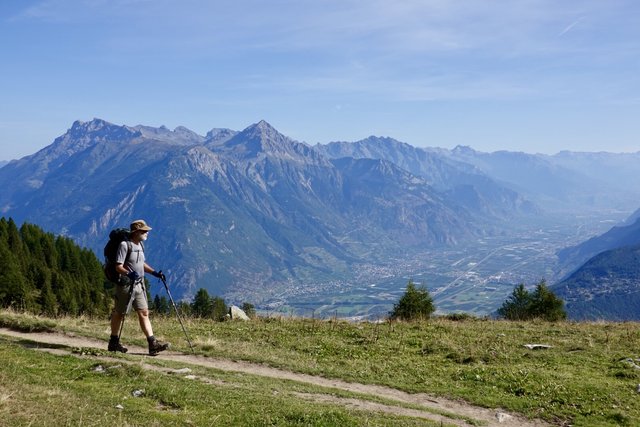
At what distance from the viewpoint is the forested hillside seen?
212ft

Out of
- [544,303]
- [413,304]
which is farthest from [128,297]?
[544,303]

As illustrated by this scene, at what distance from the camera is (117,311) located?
51.7 ft

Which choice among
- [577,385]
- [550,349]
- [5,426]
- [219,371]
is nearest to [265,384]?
[219,371]

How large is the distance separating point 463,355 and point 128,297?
505 inches

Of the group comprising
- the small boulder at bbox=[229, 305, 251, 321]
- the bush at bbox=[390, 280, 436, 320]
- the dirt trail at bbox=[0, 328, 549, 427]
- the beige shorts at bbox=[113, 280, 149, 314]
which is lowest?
the dirt trail at bbox=[0, 328, 549, 427]

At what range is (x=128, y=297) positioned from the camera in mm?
15438

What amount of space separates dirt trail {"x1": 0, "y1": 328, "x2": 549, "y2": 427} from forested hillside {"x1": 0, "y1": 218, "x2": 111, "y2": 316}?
48048mm

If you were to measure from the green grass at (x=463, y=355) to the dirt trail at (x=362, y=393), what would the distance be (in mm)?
404

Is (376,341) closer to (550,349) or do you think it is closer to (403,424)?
(550,349)

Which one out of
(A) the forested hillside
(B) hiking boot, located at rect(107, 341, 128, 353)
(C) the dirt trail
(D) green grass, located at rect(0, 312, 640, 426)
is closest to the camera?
(C) the dirt trail

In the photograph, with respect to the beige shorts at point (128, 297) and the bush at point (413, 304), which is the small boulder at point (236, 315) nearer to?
the beige shorts at point (128, 297)

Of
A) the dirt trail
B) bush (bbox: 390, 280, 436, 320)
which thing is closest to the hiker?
the dirt trail

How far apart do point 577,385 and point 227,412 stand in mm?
11562

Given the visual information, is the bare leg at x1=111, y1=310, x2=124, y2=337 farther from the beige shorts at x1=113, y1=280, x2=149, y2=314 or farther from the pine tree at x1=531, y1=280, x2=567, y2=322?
the pine tree at x1=531, y1=280, x2=567, y2=322
